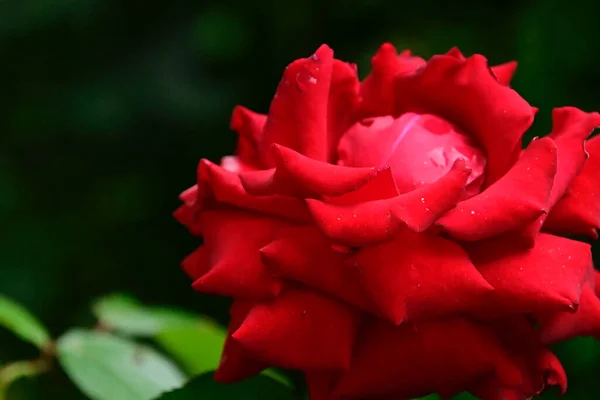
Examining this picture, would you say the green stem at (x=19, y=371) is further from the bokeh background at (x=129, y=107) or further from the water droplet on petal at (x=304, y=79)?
the bokeh background at (x=129, y=107)

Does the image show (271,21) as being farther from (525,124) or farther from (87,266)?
(525,124)

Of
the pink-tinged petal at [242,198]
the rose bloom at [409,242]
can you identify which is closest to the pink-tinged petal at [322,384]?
the rose bloom at [409,242]

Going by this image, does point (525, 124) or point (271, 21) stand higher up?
point (525, 124)

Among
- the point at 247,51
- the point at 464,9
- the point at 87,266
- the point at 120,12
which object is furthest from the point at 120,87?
the point at 464,9

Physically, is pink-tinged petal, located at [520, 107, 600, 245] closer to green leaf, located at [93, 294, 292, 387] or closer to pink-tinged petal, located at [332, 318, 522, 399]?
pink-tinged petal, located at [332, 318, 522, 399]

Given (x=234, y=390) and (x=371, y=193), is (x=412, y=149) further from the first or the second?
(x=234, y=390)

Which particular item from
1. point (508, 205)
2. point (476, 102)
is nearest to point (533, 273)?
point (508, 205)
